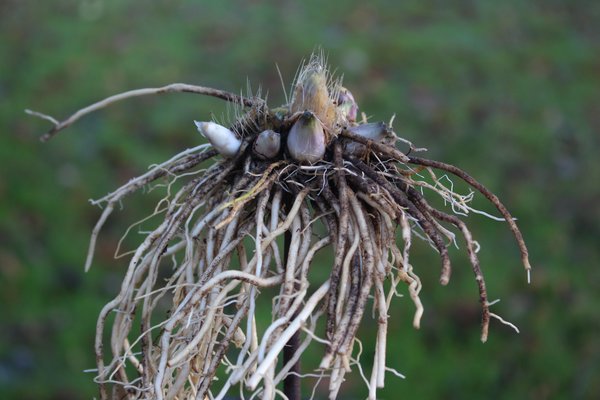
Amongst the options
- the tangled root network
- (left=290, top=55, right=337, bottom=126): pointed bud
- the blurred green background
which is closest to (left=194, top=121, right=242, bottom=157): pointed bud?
the tangled root network

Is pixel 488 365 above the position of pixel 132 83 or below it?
below

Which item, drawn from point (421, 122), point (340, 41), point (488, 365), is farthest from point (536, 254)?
point (340, 41)

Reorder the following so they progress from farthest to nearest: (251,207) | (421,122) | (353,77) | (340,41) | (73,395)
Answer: (340,41), (353,77), (421,122), (73,395), (251,207)

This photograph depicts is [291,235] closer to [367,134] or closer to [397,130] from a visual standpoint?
[367,134]

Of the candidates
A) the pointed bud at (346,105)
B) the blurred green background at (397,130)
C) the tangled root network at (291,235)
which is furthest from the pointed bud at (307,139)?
the blurred green background at (397,130)

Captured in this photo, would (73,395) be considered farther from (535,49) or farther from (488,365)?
(535,49)

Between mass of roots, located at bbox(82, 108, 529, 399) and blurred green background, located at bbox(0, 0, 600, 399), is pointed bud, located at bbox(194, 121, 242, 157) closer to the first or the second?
mass of roots, located at bbox(82, 108, 529, 399)
